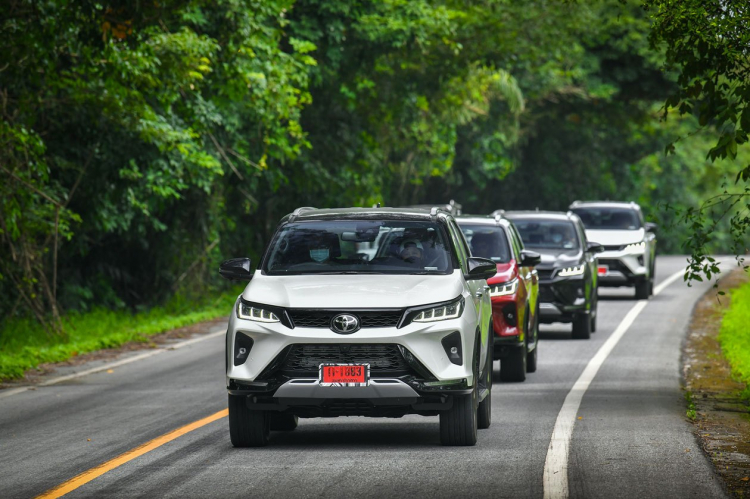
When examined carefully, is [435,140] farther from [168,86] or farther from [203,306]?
[168,86]

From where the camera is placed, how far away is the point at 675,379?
15711mm

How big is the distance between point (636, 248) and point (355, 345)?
67.4ft

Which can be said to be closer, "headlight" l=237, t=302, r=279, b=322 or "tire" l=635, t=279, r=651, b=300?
"headlight" l=237, t=302, r=279, b=322

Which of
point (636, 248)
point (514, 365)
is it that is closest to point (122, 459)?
point (514, 365)

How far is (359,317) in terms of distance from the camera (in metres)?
9.73

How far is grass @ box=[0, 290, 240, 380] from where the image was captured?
1794 cm

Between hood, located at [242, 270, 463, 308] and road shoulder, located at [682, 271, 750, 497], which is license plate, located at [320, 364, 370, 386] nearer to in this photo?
hood, located at [242, 270, 463, 308]

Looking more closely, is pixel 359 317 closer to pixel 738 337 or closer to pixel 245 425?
pixel 245 425

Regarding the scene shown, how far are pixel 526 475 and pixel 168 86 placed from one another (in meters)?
12.7

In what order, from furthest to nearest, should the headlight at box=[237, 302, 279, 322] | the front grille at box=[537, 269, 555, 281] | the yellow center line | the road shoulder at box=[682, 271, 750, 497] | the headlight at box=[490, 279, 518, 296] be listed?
the front grille at box=[537, 269, 555, 281]
the headlight at box=[490, 279, 518, 296]
the headlight at box=[237, 302, 279, 322]
the road shoulder at box=[682, 271, 750, 497]
the yellow center line

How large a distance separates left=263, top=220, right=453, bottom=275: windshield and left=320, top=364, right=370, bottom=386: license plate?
0.97 m

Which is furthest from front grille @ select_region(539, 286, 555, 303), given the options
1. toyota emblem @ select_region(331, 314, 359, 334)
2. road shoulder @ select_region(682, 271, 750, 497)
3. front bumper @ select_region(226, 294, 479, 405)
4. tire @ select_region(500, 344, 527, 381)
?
toyota emblem @ select_region(331, 314, 359, 334)

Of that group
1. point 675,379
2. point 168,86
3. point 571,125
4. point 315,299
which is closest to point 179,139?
point 168,86

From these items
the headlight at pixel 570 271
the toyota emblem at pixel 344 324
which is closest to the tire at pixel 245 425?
the toyota emblem at pixel 344 324
